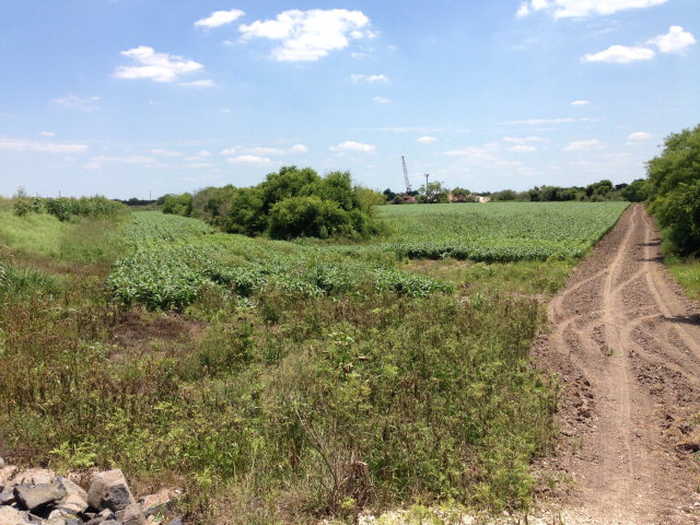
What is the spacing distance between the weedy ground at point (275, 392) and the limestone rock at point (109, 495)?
67cm

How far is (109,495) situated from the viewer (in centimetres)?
557

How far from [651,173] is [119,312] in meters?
37.9

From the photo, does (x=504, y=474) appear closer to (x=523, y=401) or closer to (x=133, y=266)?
(x=523, y=401)

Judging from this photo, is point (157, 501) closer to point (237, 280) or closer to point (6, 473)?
point (6, 473)

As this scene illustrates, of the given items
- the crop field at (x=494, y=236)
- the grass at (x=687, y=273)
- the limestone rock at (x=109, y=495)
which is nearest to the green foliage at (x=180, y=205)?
the crop field at (x=494, y=236)

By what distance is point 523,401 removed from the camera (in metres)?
8.32

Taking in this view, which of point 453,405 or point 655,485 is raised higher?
point 453,405

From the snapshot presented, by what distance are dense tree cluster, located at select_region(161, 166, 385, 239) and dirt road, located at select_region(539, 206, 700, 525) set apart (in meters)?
25.9

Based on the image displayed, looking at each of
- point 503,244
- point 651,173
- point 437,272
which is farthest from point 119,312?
point 651,173

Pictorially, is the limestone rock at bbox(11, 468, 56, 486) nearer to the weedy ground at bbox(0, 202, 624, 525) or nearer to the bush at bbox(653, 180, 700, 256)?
the weedy ground at bbox(0, 202, 624, 525)

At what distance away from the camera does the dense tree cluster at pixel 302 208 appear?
42.3 meters

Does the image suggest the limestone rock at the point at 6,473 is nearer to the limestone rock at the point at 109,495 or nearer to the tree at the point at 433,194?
the limestone rock at the point at 109,495

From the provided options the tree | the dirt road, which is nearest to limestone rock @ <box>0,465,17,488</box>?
the dirt road

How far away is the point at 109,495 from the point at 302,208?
36.9 metres
